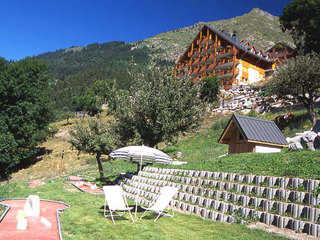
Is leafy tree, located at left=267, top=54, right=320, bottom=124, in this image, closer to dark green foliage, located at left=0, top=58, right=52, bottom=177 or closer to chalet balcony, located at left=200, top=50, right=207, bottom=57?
dark green foliage, located at left=0, top=58, right=52, bottom=177

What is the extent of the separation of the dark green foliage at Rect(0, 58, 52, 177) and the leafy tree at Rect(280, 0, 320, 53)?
3844 cm

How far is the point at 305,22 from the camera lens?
150 feet

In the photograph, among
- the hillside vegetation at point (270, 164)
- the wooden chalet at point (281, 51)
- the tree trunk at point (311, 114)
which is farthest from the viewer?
the wooden chalet at point (281, 51)

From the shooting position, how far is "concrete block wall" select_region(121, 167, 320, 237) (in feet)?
24.5

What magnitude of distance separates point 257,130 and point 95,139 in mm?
11179

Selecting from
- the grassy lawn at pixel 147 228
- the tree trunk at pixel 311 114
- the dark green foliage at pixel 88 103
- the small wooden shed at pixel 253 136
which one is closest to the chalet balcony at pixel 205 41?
the dark green foliage at pixel 88 103

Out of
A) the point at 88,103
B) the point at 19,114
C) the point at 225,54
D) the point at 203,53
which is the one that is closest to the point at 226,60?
the point at 225,54

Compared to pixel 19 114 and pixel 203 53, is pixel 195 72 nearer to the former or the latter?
pixel 203 53

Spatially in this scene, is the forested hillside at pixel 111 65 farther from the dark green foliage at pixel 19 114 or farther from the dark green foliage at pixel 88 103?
the dark green foliage at pixel 19 114

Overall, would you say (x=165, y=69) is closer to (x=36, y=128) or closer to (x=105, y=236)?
(x=105, y=236)

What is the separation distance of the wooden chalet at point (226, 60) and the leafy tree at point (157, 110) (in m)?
27.3

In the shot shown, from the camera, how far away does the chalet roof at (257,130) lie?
17297 millimetres

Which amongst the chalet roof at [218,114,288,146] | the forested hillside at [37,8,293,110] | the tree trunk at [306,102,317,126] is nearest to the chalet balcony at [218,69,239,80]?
the tree trunk at [306,102,317,126]

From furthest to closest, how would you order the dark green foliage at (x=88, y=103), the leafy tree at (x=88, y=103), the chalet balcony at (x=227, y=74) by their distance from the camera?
the dark green foliage at (x=88, y=103) → the leafy tree at (x=88, y=103) → the chalet balcony at (x=227, y=74)
